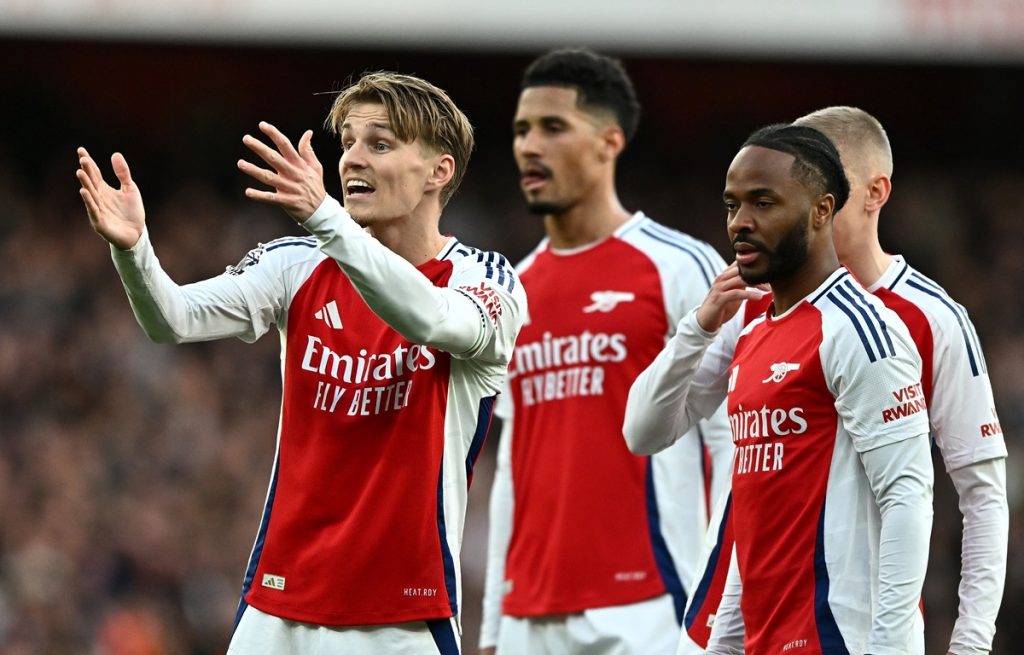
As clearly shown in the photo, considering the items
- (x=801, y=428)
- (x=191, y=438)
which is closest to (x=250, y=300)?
(x=801, y=428)

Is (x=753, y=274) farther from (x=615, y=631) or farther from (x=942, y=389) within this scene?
(x=615, y=631)

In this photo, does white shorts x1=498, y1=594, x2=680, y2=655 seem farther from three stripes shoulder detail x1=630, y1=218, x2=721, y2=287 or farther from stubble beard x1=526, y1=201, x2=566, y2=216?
stubble beard x1=526, y1=201, x2=566, y2=216

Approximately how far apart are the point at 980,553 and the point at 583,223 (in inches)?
94.5

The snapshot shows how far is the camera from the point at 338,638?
4.15 meters

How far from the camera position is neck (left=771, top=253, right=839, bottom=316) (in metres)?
4.24

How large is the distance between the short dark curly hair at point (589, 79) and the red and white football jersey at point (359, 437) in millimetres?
2265

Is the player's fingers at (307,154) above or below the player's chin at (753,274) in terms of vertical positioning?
above

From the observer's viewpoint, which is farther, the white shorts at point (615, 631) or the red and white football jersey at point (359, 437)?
the white shorts at point (615, 631)

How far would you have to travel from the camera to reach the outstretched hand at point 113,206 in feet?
13.2

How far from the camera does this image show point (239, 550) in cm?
1169

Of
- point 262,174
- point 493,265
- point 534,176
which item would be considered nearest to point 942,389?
point 493,265

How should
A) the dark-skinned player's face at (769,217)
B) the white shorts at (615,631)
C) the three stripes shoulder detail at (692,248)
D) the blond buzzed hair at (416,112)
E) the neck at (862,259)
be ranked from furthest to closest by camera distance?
the three stripes shoulder detail at (692,248)
the white shorts at (615,631)
the neck at (862,259)
the blond buzzed hair at (416,112)
the dark-skinned player's face at (769,217)

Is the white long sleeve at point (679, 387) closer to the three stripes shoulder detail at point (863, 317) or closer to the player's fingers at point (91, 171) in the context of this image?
the three stripes shoulder detail at point (863, 317)

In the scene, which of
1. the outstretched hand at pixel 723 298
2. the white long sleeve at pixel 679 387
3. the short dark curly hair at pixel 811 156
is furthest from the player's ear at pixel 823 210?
the white long sleeve at pixel 679 387
